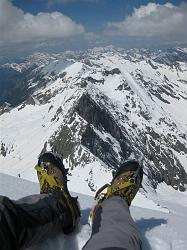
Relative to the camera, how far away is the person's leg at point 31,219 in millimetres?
3470

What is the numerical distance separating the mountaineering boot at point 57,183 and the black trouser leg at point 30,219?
Result: 91 millimetres

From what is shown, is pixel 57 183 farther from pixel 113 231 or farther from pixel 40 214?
pixel 113 231

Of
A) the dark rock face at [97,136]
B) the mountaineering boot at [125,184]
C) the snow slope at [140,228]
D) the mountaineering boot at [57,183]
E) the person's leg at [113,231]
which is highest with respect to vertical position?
the person's leg at [113,231]

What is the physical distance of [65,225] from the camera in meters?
5.04

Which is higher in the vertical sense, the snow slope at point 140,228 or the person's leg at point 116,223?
the person's leg at point 116,223

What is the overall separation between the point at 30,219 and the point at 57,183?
2066mm

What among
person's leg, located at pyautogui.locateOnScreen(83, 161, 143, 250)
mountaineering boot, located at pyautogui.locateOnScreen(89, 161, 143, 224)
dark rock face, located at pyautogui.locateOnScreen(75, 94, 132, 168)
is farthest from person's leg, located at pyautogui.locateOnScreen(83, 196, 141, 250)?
dark rock face, located at pyautogui.locateOnScreen(75, 94, 132, 168)

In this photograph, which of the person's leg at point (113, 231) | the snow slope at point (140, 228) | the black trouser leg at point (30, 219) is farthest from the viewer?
the snow slope at point (140, 228)

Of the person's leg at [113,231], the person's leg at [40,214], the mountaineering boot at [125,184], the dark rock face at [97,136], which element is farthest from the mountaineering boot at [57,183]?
the dark rock face at [97,136]

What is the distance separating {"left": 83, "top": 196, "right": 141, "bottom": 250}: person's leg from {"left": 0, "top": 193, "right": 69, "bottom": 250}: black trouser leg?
576 millimetres

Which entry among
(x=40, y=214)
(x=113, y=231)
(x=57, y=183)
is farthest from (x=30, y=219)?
(x=57, y=183)

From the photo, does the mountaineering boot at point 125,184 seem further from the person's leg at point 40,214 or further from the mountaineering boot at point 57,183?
the person's leg at point 40,214

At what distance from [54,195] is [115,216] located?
1188mm

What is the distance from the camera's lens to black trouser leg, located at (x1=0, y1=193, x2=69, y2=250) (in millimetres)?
3464
